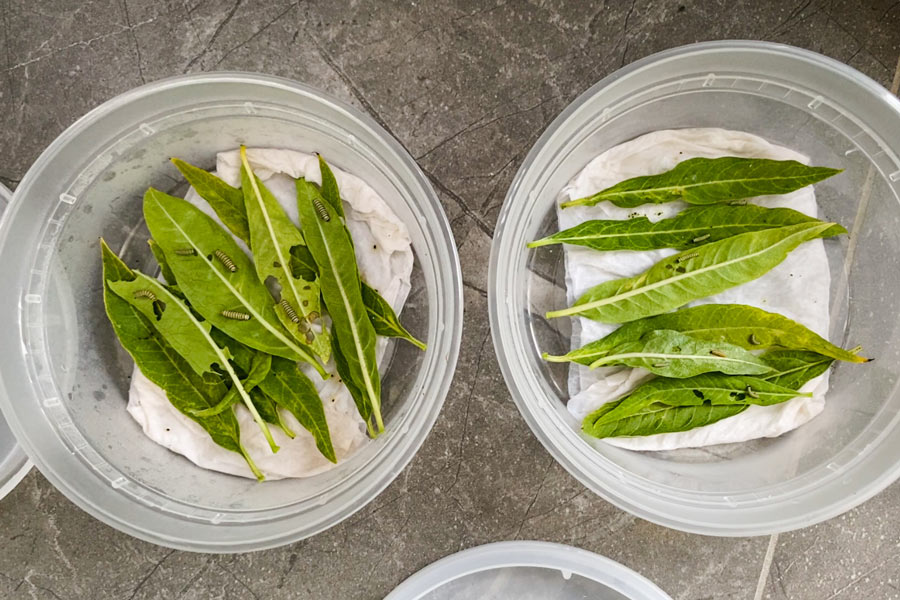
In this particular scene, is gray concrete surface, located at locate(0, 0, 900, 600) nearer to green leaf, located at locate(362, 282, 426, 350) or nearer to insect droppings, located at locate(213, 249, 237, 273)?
green leaf, located at locate(362, 282, 426, 350)

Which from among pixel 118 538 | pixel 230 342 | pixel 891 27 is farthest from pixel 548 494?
pixel 891 27

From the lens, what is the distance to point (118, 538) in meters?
0.85

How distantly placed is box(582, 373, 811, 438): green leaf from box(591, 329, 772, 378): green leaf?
0.02 meters

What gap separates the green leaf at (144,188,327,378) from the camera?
2.45 ft

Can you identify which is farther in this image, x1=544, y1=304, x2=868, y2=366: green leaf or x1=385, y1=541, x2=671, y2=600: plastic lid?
x1=385, y1=541, x2=671, y2=600: plastic lid

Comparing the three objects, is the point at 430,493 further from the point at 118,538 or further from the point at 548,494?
the point at 118,538

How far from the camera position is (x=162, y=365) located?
0.77 metres

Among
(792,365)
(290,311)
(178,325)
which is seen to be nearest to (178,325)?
(178,325)

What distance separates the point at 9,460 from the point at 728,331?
0.92m

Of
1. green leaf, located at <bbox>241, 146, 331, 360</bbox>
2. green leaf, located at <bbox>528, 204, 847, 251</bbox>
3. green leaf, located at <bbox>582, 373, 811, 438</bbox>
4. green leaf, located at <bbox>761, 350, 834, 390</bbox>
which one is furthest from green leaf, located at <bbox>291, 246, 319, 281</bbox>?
green leaf, located at <bbox>761, 350, 834, 390</bbox>

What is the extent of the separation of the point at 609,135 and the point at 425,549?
1.90 ft

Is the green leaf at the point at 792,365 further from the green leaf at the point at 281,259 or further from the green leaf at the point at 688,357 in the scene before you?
the green leaf at the point at 281,259

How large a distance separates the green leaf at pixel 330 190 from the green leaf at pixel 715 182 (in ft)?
0.95

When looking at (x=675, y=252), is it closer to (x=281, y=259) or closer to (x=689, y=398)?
(x=689, y=398)
